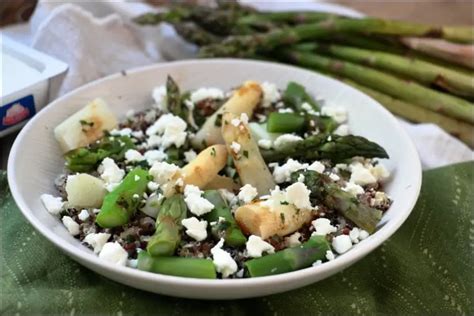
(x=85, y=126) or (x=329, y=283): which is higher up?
(x=85, y=126)

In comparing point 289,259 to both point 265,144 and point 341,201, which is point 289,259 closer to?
point 341,201

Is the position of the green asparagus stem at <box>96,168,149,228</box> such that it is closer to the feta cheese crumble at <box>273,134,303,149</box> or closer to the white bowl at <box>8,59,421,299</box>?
the white bowl at <box>8,59,421,299</box>

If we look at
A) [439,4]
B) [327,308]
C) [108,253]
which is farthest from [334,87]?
[439,4]

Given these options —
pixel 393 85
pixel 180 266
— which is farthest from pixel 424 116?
pixel 180 266

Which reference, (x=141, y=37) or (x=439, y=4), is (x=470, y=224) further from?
(x=439, y=4)

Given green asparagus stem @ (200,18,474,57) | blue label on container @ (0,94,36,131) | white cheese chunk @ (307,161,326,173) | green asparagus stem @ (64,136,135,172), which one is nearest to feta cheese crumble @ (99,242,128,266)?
green asparagus stem @ (64,136,135,172)

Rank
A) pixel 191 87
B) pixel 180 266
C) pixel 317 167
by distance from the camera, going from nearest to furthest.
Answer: pixel 180 266
pixel 317 167
pixel 191 87

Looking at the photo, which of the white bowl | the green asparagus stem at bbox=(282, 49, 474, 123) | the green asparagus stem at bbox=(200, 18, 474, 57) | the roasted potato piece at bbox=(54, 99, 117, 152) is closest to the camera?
the white bowl
